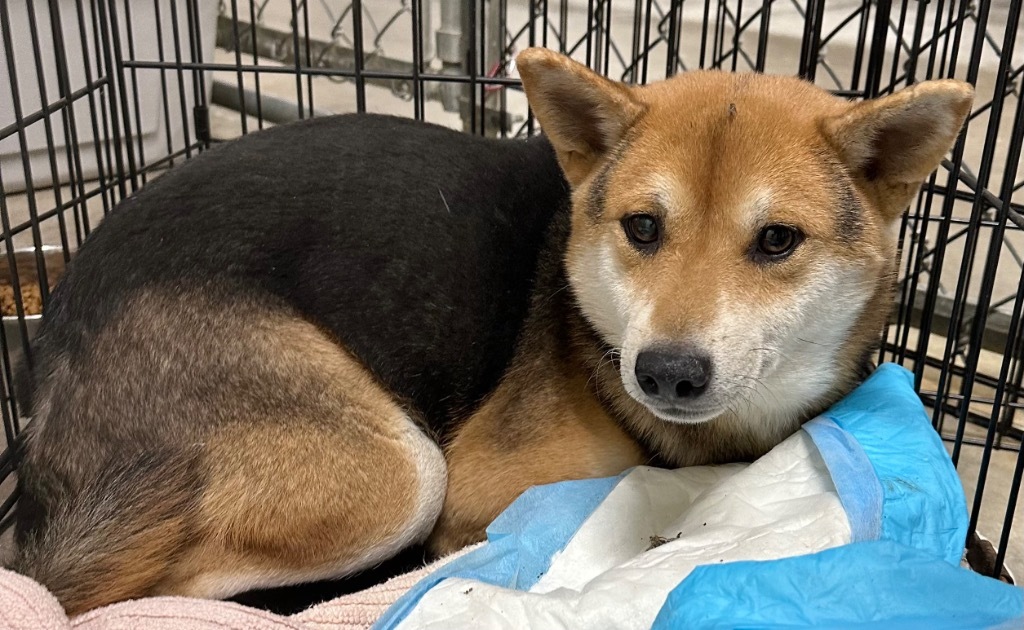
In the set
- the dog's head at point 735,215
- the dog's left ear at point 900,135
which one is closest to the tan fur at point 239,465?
the dog's head at point 735,215

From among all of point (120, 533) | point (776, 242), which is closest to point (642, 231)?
point (776, 242)

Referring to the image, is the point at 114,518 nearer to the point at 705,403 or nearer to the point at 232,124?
the point at 705,403

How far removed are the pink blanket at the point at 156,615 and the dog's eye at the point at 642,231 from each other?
35.8 inches

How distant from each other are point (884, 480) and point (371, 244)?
1.14 meters

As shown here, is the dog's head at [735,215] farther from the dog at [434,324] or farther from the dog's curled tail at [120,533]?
the dog's curled tail at [120,533]

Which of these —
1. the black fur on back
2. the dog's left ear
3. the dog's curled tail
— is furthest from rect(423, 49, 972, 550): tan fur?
the dog's curled tail

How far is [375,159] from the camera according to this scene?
6.43 feet

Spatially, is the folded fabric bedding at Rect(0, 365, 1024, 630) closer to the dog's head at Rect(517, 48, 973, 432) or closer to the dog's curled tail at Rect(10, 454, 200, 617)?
the dog's curled tail at Rect(10, 454, 200, 617)

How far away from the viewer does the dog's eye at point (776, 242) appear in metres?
1.58

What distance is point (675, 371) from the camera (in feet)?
4.82

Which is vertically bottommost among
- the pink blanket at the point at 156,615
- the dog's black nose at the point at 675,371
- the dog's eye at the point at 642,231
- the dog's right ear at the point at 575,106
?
the pink blanket at the point at 156,615

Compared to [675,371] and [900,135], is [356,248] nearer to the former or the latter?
[675,371]

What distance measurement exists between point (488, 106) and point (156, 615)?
3.31m

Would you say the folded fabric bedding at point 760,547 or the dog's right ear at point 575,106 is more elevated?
the dog's right ear at point 575,106
